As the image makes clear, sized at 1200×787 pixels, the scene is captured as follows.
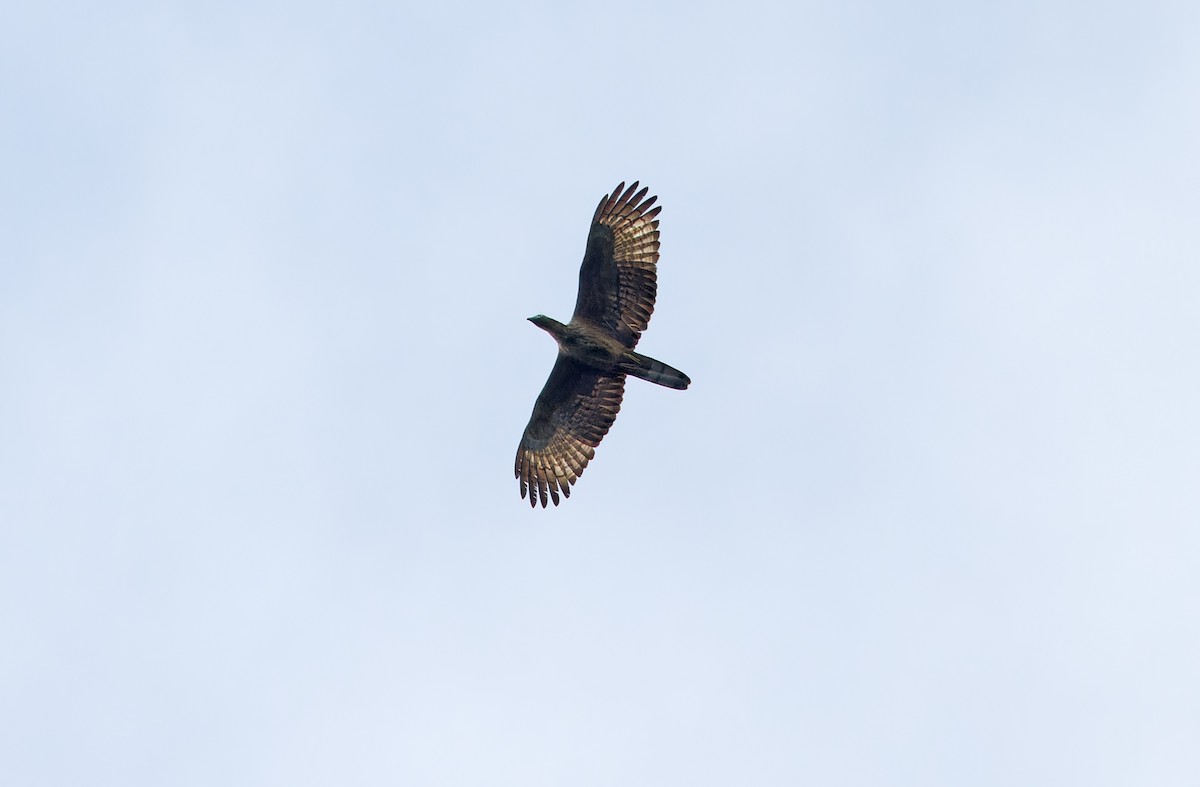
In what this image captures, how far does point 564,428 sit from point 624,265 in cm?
350

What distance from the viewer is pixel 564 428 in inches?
1347

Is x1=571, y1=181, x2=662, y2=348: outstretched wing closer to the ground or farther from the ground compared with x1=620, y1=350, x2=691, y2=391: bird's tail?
farther from the ground

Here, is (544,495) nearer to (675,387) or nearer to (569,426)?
(569,426)

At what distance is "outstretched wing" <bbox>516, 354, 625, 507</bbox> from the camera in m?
33.7

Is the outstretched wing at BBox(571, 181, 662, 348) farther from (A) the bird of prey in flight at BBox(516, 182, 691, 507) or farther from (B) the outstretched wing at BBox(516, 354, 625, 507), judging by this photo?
(B) the outstretched wing at BBox(516, 354, 625, 507)

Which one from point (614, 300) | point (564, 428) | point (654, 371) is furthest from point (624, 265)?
point (564, 428)

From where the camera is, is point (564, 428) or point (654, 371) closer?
point (654, 371)

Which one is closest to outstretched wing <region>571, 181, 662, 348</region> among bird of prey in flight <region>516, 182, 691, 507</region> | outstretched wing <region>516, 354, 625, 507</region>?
bird of prey in flight <region>516, 182, 691, 507</region>

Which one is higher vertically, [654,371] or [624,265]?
[624,265]

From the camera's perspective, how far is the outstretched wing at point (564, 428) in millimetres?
33719

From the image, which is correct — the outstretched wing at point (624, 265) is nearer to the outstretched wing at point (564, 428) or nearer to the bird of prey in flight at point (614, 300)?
the bird of prey in flight at point (614, 300)

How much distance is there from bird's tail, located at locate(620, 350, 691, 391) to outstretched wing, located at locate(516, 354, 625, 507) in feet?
3.24

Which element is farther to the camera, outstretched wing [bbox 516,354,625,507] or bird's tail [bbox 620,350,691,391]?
outstretched wing [bbox 516,354,625,507]

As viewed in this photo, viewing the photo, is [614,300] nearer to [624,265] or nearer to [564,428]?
[624,265]
